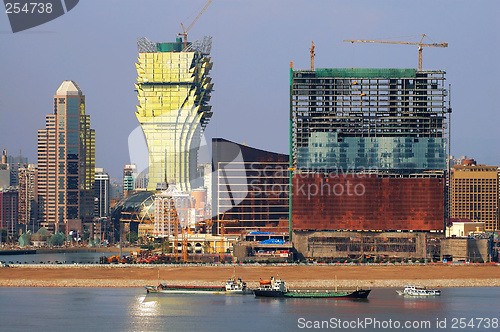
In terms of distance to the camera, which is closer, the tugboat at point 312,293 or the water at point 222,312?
the water at point 222,312

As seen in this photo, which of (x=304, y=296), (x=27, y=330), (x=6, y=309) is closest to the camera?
(x=27, y=330)

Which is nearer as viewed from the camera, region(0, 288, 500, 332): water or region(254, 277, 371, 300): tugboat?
region(0, 288, 500, 332): water

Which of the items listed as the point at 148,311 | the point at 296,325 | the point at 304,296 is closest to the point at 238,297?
the point at 304,296

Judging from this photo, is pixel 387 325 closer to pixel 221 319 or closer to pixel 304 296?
pixel 221 319

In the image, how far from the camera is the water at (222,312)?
15988 cm

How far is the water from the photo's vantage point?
160 meters

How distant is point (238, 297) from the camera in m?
199

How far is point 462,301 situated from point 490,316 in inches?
832

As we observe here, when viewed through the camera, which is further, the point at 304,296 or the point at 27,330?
the point at 304,296

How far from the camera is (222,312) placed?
174 m

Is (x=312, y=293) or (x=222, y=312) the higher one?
(x=312, y=293)

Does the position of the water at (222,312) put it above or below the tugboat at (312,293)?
below

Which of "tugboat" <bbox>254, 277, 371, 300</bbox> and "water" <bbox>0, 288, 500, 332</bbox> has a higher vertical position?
"tugboat" <bbox>254, 277, 371, 300</bbox>

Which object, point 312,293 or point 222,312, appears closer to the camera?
point 222,312
